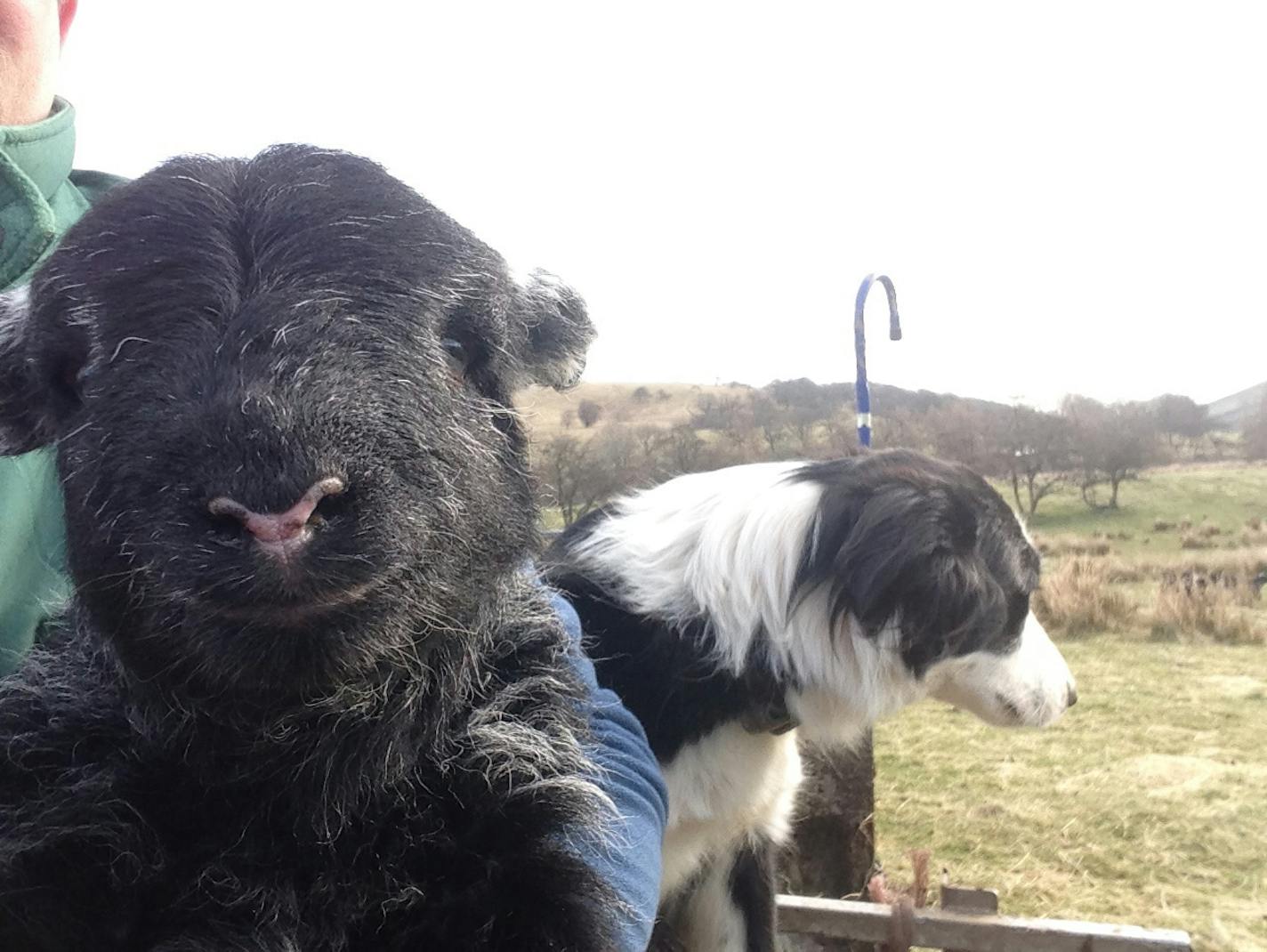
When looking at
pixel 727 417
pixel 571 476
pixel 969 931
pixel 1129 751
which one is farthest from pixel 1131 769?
pixel 571 476

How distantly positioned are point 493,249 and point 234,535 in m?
0.84

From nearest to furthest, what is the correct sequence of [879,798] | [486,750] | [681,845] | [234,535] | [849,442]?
[234,535]
[486,750]
[681,845]
[849,442]
[879,798]

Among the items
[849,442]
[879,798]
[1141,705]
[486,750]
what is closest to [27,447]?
[486,750]

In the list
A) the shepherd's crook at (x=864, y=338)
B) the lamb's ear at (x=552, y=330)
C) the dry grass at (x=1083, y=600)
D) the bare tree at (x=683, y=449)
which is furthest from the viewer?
the dry grass at (x=1083, y=600)

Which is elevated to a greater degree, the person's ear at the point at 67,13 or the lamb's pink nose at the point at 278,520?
the person's ear at the point at 67,13

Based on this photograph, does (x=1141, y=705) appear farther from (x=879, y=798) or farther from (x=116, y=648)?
(x=116, y=648)

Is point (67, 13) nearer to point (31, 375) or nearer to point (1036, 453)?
point (31, 375)

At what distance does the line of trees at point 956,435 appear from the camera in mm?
4812

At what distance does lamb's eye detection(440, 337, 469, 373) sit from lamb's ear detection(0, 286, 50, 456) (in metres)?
0.63

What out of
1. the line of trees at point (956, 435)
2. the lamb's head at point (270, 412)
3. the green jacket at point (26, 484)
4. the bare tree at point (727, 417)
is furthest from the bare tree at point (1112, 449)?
the green jacket at point (26, 484)

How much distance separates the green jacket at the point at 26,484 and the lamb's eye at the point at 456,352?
96 centimetres

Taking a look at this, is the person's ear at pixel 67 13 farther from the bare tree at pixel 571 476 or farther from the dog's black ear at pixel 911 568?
the dog's black ear at pixel 911 568

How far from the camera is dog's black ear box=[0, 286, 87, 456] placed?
138 cm

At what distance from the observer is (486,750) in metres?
1.52
